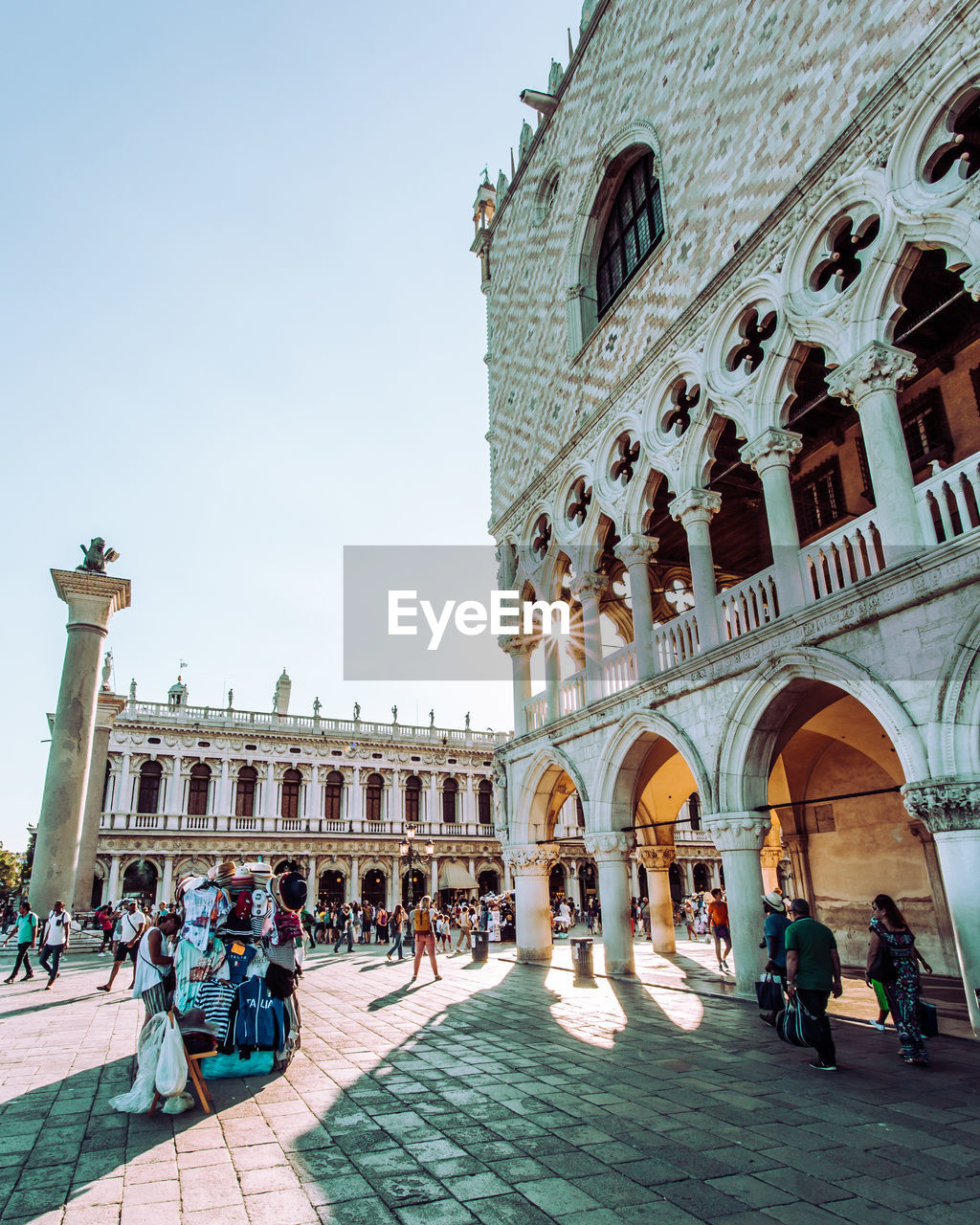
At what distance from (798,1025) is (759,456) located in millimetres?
6456

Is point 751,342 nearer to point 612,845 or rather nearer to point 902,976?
point 612,845

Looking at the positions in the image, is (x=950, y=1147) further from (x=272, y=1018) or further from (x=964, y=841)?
(x=272, y=1018)

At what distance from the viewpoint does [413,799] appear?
42.9 meters

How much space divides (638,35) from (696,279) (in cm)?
566

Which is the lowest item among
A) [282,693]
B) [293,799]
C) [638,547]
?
[293,799]

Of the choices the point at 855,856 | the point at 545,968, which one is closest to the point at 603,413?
the point at 855,856

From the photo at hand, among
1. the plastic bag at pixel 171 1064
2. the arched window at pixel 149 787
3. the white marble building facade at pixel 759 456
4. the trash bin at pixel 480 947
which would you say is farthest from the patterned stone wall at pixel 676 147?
the arched window at pixel 149 787

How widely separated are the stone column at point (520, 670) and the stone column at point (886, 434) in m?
9.23

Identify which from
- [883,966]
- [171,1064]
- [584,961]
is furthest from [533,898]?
[171,1064]

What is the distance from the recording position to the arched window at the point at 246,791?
38.4m

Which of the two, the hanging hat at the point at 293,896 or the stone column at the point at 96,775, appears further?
the stone column at the point at 96,775

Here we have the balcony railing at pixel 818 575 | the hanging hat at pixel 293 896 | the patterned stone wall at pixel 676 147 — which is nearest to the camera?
the hanging hat at pixel 293 896

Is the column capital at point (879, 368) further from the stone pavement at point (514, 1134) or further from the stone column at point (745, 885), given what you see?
the stone pavement at point (514, 1134)

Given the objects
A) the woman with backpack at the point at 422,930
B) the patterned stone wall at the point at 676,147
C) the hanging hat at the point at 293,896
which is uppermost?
the patterned stone wall at the point at 676,147
